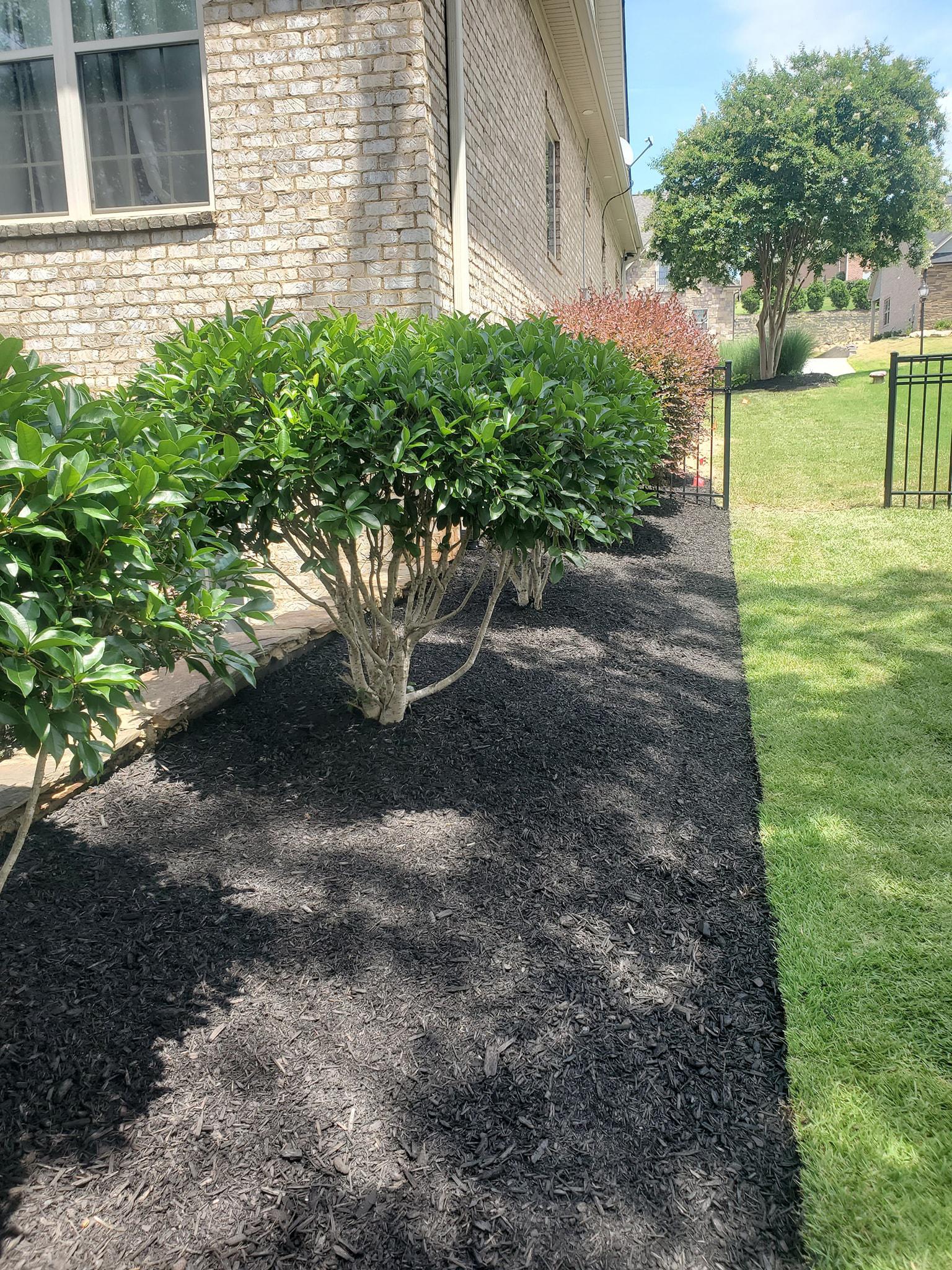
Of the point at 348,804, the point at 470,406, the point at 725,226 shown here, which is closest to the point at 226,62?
the point at 470,406

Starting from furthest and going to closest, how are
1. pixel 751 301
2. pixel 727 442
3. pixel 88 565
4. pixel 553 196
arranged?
pixel 751 301 → pixel 553 196 → pixel 727 442 → pixel 88 565

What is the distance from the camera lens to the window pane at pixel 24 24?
21.5ft

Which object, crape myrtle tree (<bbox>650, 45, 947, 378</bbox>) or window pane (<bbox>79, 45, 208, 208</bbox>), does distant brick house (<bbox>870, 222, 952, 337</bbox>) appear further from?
window pane (<bbox>79, 45, 208, 208</bbox>)

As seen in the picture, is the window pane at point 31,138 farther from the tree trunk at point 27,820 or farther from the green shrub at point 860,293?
the green shrub at point 860,293

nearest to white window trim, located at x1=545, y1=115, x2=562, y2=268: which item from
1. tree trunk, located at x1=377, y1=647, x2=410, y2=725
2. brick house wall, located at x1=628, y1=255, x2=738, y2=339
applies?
tree trunk, located at x1=377, y1=647, x2=410, y2=725

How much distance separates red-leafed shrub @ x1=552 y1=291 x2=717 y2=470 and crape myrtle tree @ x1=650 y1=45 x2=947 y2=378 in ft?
53.0

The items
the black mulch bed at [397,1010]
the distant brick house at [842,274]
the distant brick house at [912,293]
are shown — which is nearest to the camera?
the black mulch bed at [397,1010]

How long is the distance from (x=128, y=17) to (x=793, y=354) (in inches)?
859

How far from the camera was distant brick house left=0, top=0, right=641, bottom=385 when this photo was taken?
603 cm

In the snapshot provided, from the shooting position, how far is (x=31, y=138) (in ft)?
22.1

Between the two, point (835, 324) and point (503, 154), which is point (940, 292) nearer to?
point (835, 324)

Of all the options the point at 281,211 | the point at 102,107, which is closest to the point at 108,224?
the point at 102,107

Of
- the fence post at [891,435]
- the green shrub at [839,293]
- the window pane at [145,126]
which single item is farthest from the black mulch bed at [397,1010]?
the green shrub at [839,293]

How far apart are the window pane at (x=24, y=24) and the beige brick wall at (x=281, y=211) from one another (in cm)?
135
